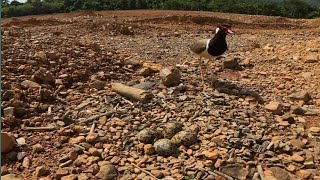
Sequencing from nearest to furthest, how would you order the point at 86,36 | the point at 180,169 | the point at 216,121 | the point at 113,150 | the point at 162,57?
1. the point at 180,169
2. the point at 113,150
3. the point at 216,121
4. the point at 162,57
5. the point at 86,36

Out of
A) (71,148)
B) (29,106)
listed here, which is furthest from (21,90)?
(71,148)

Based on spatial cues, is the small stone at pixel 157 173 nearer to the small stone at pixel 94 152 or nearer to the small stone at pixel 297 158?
the small stone at pixel 94 152

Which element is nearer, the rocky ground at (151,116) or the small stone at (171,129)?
the rocky ground at (151,116)

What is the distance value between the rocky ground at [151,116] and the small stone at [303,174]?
0.01 m

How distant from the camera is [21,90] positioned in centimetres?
472

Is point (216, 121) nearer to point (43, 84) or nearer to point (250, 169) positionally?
point (250, 169)

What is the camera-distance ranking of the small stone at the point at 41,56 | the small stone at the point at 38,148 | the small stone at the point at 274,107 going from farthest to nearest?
the small stone at the point at 41,56 → the small stone at the point at 274,107 → the small stone at the point at 38,148

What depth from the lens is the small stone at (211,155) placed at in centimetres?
367

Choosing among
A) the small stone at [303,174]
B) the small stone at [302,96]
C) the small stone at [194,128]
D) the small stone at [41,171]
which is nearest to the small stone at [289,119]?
the small stone at [302,96]

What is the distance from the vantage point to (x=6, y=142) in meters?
3.72

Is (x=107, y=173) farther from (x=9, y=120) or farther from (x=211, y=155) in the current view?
(x=9, y=120)

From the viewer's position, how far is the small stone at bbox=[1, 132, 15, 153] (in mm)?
3688

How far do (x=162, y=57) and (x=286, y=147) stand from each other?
13.1 ft

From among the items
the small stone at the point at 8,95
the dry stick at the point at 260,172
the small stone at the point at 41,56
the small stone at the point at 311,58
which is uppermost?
the small stone at the point at 41,56
